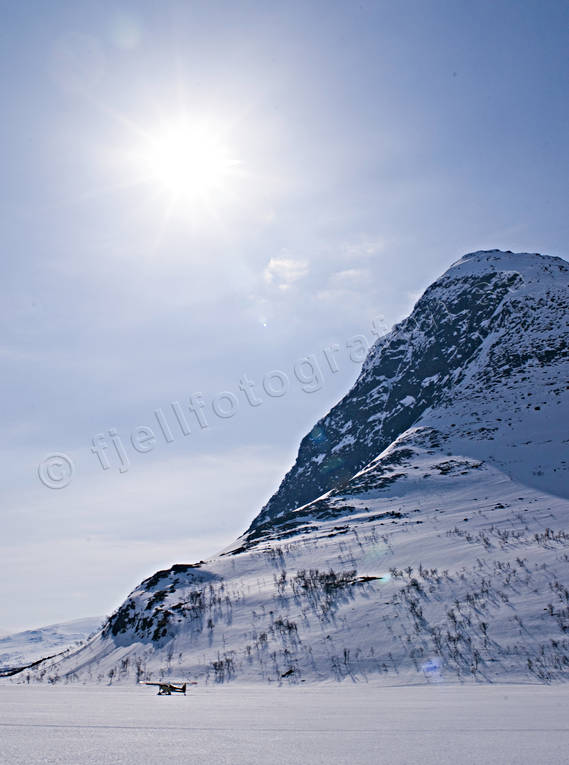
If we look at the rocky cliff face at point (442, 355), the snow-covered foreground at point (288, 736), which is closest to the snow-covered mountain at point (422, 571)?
the rocky cliff face at point (442, 355)

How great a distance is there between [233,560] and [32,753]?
33841 mm

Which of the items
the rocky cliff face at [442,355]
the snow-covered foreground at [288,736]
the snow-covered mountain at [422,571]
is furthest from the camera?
the rocky cliff face at [442,355]

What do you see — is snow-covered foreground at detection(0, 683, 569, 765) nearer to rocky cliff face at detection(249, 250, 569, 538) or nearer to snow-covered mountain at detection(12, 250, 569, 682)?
snow-covered mountain at detection(12, 250, 569, 682)

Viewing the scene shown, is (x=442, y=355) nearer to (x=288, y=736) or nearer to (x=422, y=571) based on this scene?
(x=422, y=571)

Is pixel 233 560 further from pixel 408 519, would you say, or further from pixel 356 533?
pixel 408 519

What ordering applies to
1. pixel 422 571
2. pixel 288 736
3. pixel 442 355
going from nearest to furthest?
pixel 288 736
pixel 422 571
pixel 442 355

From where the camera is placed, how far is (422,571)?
23531mm

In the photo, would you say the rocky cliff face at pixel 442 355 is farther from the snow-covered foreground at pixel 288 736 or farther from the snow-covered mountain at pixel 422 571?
the snow-covered foreground at pixel 288 736

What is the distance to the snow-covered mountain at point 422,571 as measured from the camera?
16.7 meters

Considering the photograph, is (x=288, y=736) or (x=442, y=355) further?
(x=442, y=355)

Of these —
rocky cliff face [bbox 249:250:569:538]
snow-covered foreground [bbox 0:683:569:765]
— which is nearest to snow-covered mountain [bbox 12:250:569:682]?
rocky cliff face [bbox 249:250:569:538]

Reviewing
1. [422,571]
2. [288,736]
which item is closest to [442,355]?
[422,571]

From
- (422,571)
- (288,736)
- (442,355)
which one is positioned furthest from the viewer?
(442,355)

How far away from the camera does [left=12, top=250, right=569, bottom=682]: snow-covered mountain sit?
16.7m
